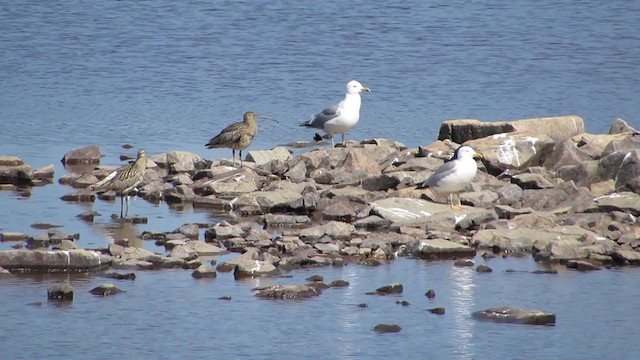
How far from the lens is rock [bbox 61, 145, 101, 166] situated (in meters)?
21.3

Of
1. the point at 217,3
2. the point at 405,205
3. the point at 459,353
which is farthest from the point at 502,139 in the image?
the point at 217,3

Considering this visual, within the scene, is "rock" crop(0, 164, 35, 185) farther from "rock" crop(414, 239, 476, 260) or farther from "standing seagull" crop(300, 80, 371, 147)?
"rock" crop(414, 239, 476, 260)

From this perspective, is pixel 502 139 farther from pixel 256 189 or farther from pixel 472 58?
pixel 472 58

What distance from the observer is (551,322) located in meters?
13.0

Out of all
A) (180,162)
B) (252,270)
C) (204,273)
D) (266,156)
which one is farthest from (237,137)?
(204,273)

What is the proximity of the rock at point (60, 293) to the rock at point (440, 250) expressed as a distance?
3.86 meters

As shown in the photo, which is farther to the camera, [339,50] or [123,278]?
[339,50]

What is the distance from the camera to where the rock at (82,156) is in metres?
21.3

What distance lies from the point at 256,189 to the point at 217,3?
80.3 feet

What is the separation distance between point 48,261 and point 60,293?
1002mm

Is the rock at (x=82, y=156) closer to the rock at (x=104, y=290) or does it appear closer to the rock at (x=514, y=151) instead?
the rock at (x=514, y=151)

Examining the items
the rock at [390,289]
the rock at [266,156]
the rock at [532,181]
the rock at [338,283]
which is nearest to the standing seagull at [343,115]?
the rock at [266,156]

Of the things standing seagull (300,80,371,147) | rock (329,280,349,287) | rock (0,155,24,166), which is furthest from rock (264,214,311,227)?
standing seagull (300,80,371,147)

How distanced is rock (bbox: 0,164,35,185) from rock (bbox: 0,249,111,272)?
16.7ft
